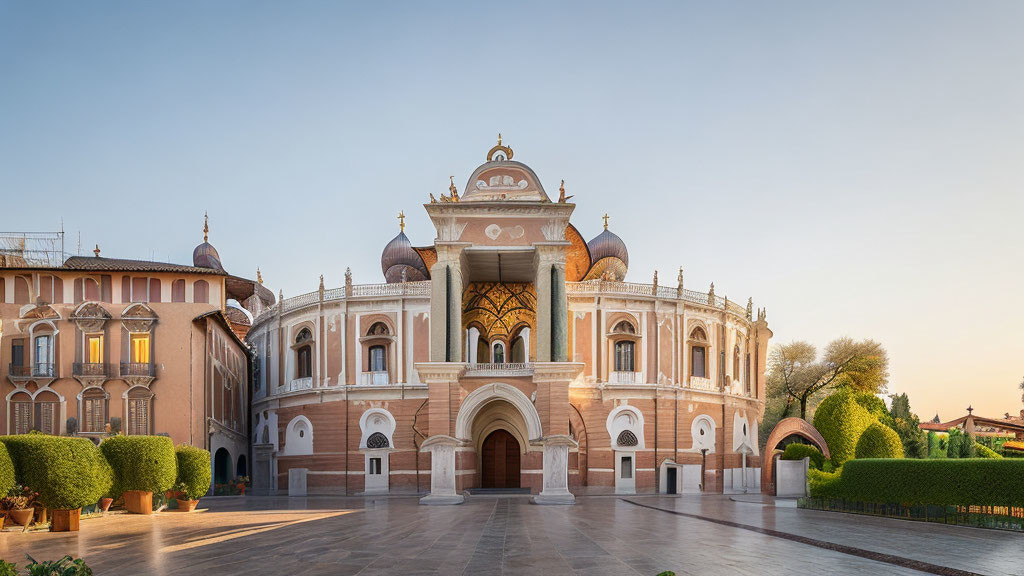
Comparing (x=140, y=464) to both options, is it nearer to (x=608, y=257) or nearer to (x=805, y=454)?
(x=805, y=454)

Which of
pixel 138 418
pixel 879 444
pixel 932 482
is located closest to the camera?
pixel 932 482

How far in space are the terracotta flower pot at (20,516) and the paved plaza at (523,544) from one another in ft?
3.40

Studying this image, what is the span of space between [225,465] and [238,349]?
689 centimetres

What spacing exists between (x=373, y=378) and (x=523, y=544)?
27.8 metres

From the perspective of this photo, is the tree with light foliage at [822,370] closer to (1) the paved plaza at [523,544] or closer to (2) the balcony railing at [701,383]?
(2) the balcony railing at [701,383]

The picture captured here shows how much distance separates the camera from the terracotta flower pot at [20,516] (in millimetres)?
21594

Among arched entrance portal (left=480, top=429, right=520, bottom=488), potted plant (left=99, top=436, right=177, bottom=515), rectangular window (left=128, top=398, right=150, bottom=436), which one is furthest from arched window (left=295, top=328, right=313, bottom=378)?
potted plant (left=99, top=436, right=177, bottom=515)

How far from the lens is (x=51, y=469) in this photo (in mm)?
21828

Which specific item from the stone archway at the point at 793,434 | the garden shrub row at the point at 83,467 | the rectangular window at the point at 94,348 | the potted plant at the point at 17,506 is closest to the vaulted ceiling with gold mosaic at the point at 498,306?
the stone archway at the point at 793,434

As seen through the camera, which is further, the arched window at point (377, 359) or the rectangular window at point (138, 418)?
the arched window at point (377, 359)

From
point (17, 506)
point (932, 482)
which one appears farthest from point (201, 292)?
point (932, 482)

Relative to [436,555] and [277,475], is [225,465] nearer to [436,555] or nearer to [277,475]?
[277,475]

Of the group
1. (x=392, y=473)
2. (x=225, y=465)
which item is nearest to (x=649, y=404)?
(x=392, y=473)

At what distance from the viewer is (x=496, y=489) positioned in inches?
1587
